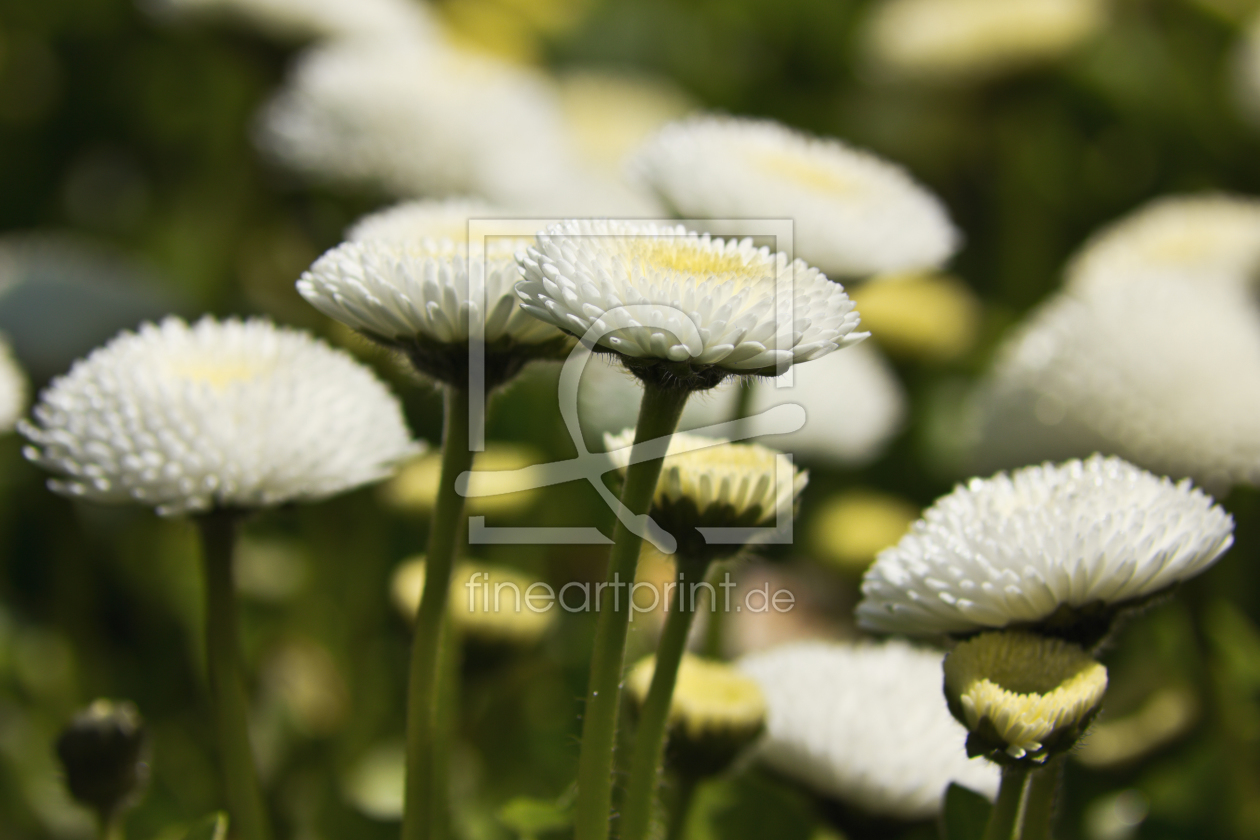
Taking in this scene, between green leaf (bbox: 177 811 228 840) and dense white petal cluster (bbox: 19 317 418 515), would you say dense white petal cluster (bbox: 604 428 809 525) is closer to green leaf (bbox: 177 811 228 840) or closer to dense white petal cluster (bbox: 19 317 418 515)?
dense white petal cluster (bbox: 19 317 418 515)

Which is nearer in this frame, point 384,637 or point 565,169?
point 384,637

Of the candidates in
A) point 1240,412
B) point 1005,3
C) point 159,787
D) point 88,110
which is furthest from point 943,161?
point 159,787

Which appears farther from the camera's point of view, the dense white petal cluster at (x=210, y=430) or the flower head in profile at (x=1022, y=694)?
the dense white petal cluster at (x=210, y=430)

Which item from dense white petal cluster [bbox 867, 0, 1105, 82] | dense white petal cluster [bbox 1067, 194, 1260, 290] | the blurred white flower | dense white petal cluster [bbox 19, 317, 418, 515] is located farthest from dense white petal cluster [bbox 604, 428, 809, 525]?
dense white petal cluster [bbox 867, 0, 1105, 82]

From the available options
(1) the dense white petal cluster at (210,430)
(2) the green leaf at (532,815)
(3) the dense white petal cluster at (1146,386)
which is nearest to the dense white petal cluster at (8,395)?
(1) the dense white petal cluster at (210,430)

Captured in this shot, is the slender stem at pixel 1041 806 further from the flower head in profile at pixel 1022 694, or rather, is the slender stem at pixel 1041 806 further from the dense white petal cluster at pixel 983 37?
the dense white petal cluster at pixel 983 37

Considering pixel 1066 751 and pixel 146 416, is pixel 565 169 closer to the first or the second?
pixel 146 416
